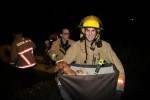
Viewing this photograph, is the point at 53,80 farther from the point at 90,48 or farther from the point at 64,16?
the point at 64,16

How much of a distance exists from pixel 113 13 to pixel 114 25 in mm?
2326

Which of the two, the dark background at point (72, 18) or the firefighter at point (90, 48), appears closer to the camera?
the firefighter at point (90, 48)

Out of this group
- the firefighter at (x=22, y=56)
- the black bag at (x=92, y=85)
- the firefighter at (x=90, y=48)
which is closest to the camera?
the black bag at (x=92, y=85)

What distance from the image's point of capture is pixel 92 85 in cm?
296

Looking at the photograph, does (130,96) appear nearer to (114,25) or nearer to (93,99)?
(93,99)

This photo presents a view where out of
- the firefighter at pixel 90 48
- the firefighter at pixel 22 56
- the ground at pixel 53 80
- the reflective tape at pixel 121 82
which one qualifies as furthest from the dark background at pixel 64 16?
the reflective tape at pixel 121 82

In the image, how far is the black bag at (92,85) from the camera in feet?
9.64

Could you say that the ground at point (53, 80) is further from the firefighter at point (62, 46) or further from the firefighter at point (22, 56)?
the firefighter at point (62, 46)

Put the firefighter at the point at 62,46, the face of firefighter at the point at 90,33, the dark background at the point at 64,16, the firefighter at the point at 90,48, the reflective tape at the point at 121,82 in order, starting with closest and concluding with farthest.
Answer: the reflective tape at the point at 121,82
the firefighter at the point at 90,48
the face of firefighter at the point at 90,33
the firefighter at the point at 62,46
the dark background at the point at 64,16

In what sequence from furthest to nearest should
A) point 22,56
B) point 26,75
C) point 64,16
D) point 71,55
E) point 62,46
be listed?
point 64,16
point 26,75
point 22,56
point 62,46
point 71,55

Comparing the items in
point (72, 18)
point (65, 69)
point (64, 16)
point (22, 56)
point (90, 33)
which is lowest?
point (72, 18)

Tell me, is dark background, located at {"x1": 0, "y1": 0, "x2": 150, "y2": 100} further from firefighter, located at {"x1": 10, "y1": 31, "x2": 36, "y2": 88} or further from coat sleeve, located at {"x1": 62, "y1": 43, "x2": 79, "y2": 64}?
coat sleeve, located at {"x1": 62, "y1": 43, "x2": 79, "y2": 64}

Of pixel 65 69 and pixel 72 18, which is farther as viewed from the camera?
pixel 72 18

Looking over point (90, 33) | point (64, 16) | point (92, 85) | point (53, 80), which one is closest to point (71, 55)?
point (90, 33)
